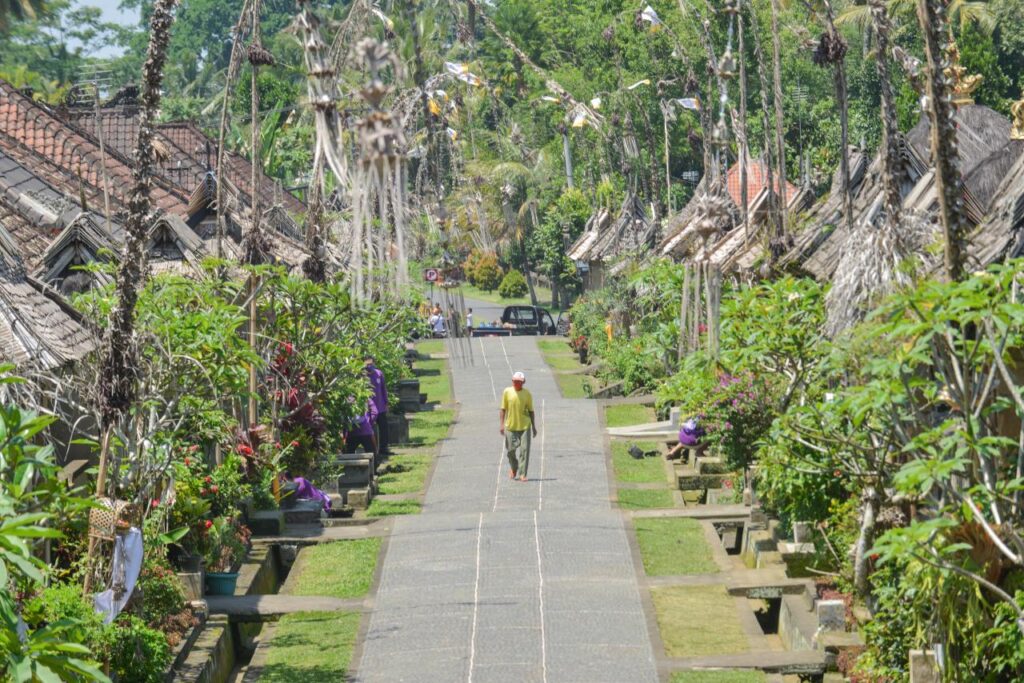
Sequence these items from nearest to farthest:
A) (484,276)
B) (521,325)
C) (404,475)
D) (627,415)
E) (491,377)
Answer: (404,475), (627,415), (491,377), (521,325), (484,276)

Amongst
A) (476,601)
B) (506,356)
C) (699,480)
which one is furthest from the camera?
(506,356)

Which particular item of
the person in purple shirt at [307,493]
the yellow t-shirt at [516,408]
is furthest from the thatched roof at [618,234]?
the person in purple shirt at [307,493]

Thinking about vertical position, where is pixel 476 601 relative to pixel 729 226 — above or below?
below

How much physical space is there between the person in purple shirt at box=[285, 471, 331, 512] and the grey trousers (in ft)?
9.23

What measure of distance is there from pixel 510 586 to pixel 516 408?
6107mm

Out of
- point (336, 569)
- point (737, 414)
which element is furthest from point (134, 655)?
point (737, 414)

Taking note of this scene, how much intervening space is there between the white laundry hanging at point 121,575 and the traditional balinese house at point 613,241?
2657 centimetres

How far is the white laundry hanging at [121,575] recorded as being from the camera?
1343 centimetres

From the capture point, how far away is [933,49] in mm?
12172

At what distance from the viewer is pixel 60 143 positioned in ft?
117

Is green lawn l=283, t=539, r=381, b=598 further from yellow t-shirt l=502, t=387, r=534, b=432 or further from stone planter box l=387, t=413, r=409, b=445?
stone planter box l=387, t=413, r=409, b=445

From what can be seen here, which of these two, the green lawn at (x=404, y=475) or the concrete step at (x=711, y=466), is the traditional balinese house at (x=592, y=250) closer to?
the green lawn at (x=404, y=475)

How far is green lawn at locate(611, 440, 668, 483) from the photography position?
25.4 metres

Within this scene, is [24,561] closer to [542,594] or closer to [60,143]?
[542,594]
